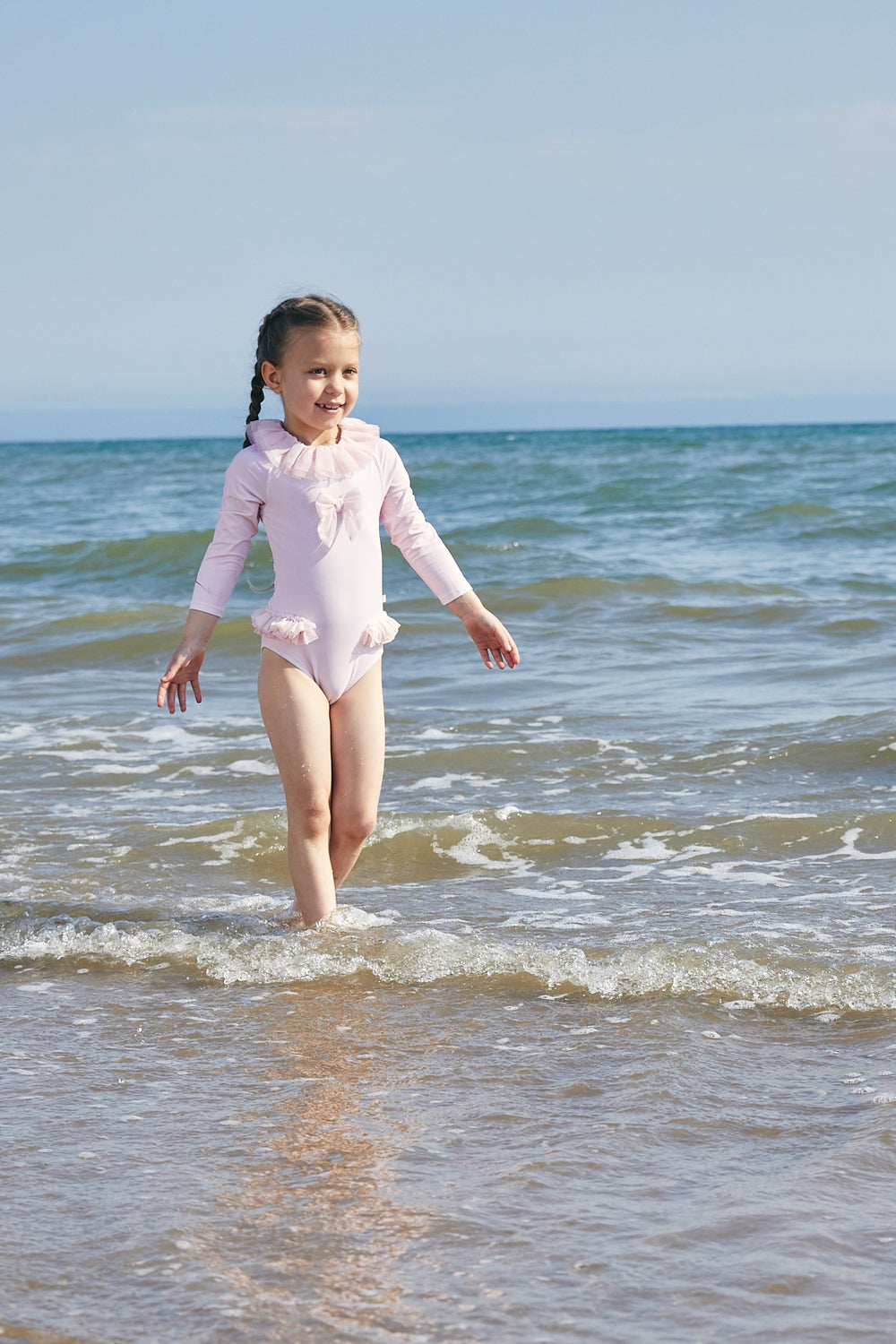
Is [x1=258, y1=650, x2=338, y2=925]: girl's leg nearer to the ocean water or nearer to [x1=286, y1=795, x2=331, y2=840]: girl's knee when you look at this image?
[x1=286, y1=795, x2=331, y2=840]: girl's knee

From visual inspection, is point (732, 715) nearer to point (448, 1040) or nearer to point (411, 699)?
point (411, 699)

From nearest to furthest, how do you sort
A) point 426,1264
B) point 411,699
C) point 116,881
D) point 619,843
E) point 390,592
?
point 426,1264 < point 116,881 < point 619,843 < point 411,699 < point 390,592

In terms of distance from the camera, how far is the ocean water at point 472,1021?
218 cm

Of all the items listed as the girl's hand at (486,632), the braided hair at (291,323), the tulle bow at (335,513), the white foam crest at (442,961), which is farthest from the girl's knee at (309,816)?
the braided hair at (291,323)

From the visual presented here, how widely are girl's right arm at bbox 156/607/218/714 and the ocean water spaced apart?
0.78 m

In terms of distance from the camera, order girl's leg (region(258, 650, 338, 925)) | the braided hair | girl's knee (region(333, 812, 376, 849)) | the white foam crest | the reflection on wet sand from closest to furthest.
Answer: the reflection on wet sand → the white foam crest → the braided hair → girl's leg (region(258, 650, 338, 925)) → girl's knee (region(333, 812, 376, 849))

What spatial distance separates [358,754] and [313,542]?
0.63 m

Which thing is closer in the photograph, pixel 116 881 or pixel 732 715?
pixel 116 881

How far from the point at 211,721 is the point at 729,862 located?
139 inches

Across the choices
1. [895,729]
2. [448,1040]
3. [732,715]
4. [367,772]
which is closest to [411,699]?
[732,715]

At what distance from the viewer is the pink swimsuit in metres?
3.83

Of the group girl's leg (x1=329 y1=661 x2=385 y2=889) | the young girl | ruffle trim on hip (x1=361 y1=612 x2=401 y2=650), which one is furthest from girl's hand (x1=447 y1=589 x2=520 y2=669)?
girl's leg (x1=329 y1=661 x2=385 y2=889)

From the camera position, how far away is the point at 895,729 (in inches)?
257

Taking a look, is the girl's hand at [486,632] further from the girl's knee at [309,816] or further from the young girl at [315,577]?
the girl's knee at [309,816]
